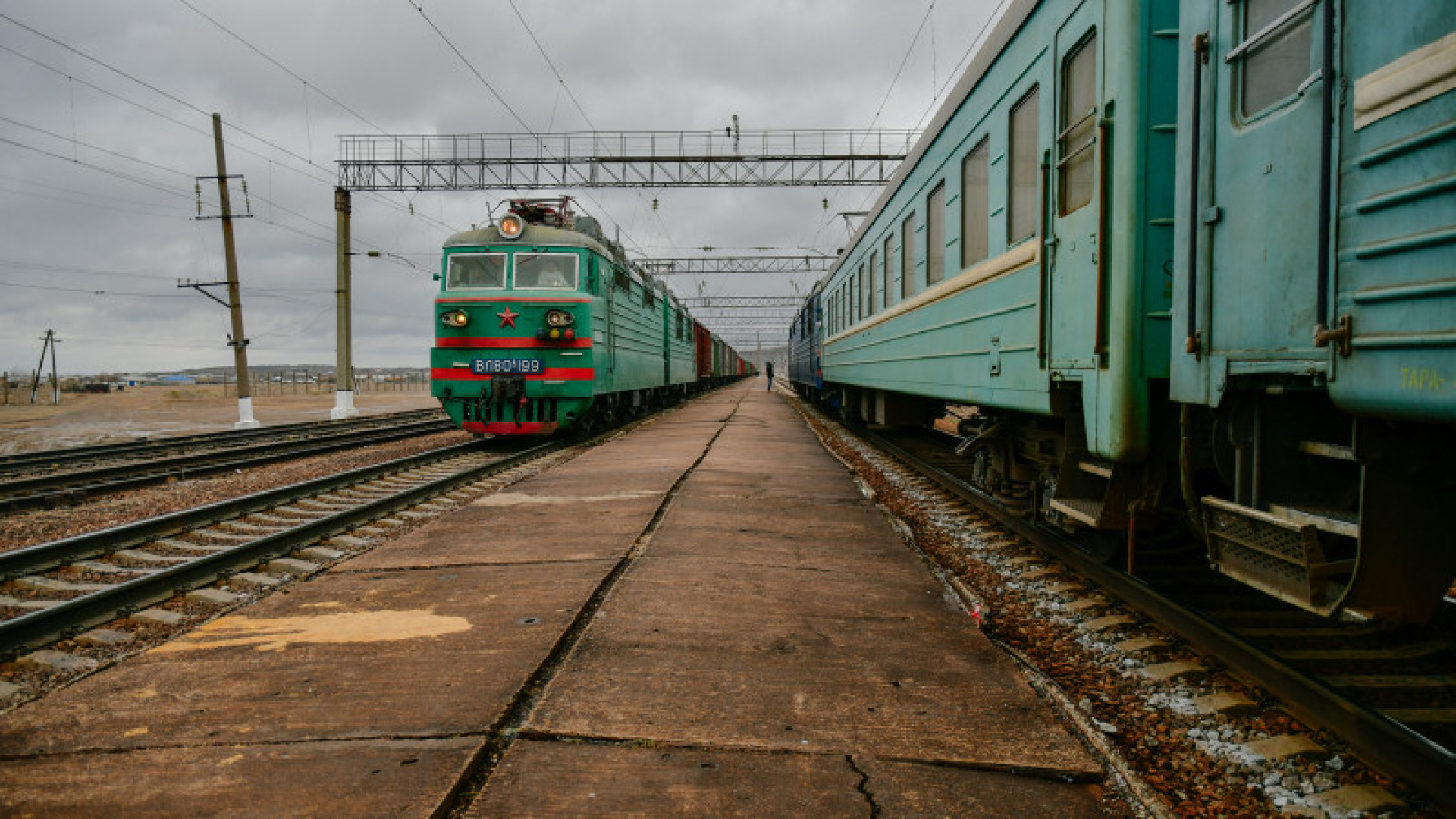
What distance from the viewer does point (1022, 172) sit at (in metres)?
4.84

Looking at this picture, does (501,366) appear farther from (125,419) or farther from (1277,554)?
(125,419)

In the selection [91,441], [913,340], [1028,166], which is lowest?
[91,441]

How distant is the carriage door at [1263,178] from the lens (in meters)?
2.50

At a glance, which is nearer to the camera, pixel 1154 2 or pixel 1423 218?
pixel 1423 218

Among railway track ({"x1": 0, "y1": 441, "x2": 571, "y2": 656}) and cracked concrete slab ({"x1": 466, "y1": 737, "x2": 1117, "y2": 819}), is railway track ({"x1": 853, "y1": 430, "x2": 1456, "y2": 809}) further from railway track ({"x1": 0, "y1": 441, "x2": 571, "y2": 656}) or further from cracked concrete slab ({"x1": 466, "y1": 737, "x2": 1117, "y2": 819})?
railway track ({"x1": 0, "y1": 441, "x2": 571, "y2": 656})

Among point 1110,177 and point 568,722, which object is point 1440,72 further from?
point 568,722

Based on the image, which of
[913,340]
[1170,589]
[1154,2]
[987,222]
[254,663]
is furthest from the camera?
[913,340]

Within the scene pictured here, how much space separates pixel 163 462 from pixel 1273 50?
1135 cm

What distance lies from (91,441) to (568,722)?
1621cm

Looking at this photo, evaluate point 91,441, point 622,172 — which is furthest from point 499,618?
point 622,172

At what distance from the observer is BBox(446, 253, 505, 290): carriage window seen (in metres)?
11.3

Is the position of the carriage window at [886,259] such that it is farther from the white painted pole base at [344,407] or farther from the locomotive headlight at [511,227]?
the white painted pole base at [344,407]

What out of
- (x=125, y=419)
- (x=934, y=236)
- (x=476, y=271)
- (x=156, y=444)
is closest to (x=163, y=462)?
(x=156, y=444)

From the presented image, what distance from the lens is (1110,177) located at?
362cm
